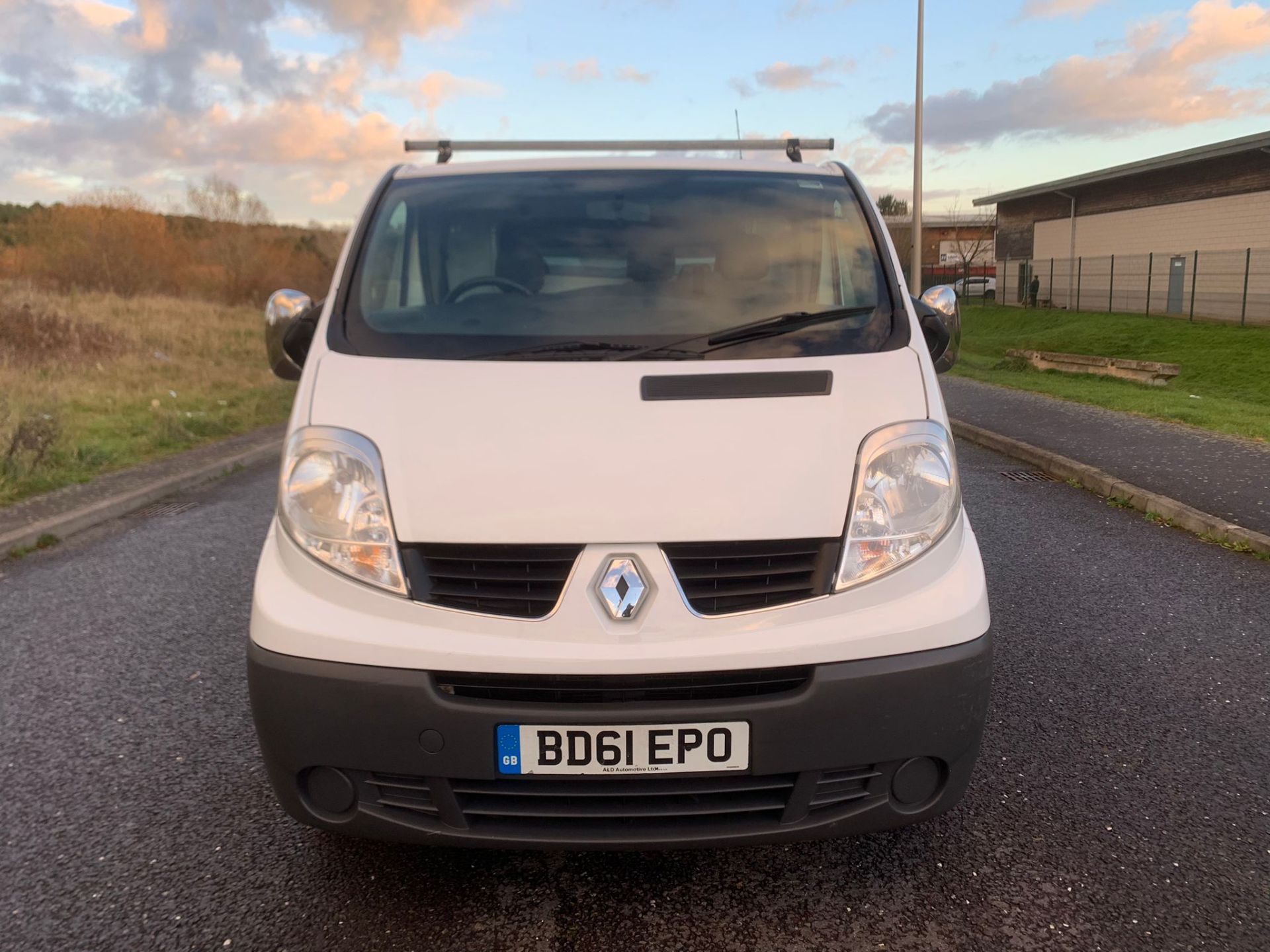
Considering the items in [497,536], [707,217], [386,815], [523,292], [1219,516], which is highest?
[707,217]

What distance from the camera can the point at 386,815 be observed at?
214cm

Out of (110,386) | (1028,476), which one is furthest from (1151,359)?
(110,386)

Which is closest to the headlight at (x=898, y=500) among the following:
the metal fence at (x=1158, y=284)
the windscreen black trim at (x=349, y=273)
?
the windscreen black trim at (x=349, y=273)

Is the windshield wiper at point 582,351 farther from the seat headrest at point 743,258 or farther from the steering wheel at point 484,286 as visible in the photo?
the seat headrest at point 743,258

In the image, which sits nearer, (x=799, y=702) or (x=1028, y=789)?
(x=799, y=702)

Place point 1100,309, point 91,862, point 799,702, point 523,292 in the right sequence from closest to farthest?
point 799,702
point 91,862
point 523,292
point 1100,309

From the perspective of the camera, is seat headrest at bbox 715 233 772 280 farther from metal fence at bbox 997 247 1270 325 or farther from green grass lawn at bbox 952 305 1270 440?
metal fence at bbox 997 247 1270 325

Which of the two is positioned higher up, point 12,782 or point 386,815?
point 386,815

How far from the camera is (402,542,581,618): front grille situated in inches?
83.0

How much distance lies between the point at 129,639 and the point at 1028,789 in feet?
12.2

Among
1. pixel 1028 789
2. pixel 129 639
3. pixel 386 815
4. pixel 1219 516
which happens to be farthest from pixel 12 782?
pixel 1219 516

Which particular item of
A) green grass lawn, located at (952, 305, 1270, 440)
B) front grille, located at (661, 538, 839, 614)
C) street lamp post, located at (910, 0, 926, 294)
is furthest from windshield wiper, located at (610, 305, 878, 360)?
street lamp post, located at (910, 0, 926, 294)

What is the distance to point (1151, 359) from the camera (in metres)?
20.0

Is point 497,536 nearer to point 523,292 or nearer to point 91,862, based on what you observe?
point 523,292
